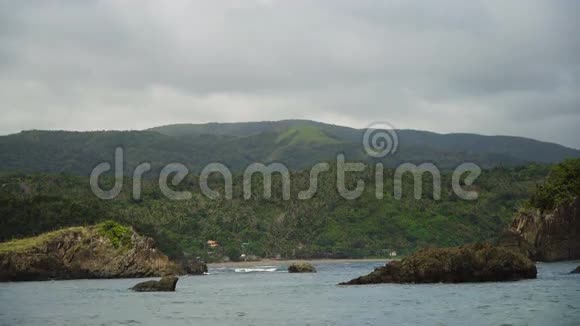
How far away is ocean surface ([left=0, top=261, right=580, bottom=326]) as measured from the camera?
50.9 meters

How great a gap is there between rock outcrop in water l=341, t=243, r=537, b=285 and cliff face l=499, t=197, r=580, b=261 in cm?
4412

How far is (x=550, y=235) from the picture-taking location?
122m

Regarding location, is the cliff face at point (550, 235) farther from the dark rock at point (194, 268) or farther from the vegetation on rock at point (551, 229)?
the dark rock at point (194, 268)

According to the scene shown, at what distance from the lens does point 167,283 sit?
8650cm

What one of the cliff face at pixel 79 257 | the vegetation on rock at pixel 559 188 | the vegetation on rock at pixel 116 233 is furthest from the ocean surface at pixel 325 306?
the vegetation on rock at pixel 559 188

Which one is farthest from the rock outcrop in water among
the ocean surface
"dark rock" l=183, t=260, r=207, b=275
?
"dark rock" l=183, t=260, r=207, b=275

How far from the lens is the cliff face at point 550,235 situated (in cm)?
12038

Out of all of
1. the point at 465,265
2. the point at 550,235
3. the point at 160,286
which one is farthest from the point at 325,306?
the point at 550,235

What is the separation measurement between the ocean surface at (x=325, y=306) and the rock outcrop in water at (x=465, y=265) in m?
1.62

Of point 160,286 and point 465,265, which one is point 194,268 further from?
point 465,265

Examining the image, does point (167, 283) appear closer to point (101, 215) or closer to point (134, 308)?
A: point (134, 308)

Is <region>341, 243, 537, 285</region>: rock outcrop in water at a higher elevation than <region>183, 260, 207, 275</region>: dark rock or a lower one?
higher

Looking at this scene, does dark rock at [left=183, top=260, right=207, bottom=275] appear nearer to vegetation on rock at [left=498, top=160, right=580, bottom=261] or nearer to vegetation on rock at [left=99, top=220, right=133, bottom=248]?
vegetation on rock at [left=99, top=220, right=133, bottom=248]

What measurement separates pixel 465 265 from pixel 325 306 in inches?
758
